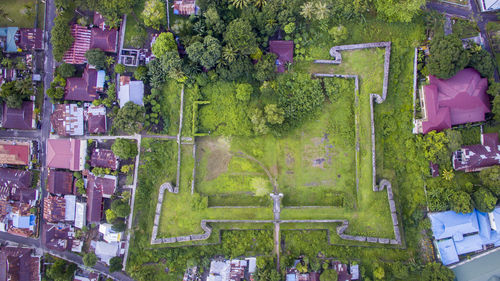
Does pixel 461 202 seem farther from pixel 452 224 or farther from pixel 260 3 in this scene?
pixel 260 3

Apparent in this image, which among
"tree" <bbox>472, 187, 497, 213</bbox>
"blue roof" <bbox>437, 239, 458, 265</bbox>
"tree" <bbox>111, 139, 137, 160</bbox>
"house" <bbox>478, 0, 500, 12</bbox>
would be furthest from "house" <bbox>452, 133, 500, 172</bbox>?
"tree" <bbox>111, 139, 137, 160</bbox>

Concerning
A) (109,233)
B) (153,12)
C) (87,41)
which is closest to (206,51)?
(153,12)

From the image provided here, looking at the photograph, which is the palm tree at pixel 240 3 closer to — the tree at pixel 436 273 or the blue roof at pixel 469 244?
the tree at pixel 436 273

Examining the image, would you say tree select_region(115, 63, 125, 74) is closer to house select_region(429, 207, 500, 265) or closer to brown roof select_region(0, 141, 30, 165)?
brown roof select_region(0, 141, 30, 165)

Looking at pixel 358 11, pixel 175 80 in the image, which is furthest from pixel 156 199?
pixel 358 11

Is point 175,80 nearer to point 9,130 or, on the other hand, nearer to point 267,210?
point 267,210

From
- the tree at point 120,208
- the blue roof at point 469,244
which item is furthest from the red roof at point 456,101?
the tree at point 120,208
